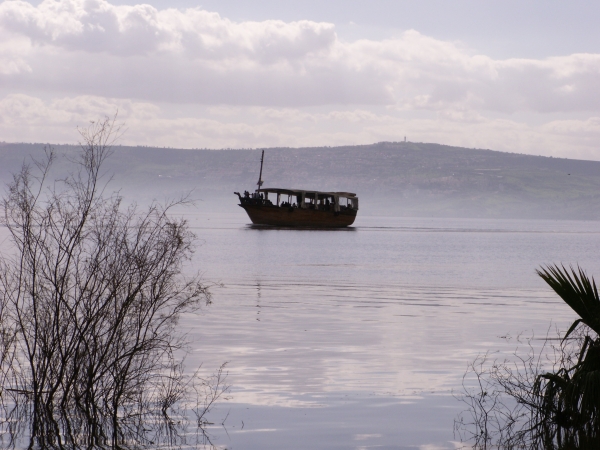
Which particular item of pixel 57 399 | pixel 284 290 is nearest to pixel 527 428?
pixel 57 399

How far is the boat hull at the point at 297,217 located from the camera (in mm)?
106062

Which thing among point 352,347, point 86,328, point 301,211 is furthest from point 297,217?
point 86,328

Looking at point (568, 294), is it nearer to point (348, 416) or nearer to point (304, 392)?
point (348, 416)

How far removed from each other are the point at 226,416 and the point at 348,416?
1.52 metres

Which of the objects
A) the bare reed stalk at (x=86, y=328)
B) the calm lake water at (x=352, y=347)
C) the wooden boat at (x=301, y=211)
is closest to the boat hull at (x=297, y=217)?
the wooden boat at (x=301, y=211)

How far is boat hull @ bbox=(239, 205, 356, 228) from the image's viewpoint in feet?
348

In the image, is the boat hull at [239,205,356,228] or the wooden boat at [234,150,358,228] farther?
the boat hull at [239,205,356,228]

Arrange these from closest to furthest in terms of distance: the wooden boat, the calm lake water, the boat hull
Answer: the calm lake water
the wooden boat
the boat hull

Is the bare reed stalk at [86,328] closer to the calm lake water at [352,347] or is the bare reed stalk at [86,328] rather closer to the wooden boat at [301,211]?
the calm lake water at [352,347]

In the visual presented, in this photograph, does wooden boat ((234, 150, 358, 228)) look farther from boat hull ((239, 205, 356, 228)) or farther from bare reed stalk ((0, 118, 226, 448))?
bare reed stalk ((0, 118, 226, 448))

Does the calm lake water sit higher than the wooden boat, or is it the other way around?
the wooden boat

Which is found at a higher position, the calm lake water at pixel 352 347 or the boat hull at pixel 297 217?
the boat hull at pixel 297 217

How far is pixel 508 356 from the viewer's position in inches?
644

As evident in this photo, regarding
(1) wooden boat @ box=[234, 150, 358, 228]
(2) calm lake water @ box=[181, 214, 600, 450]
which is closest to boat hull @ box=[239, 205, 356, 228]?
(1) wooden boat @ box=[234, 150, 358, 228]
